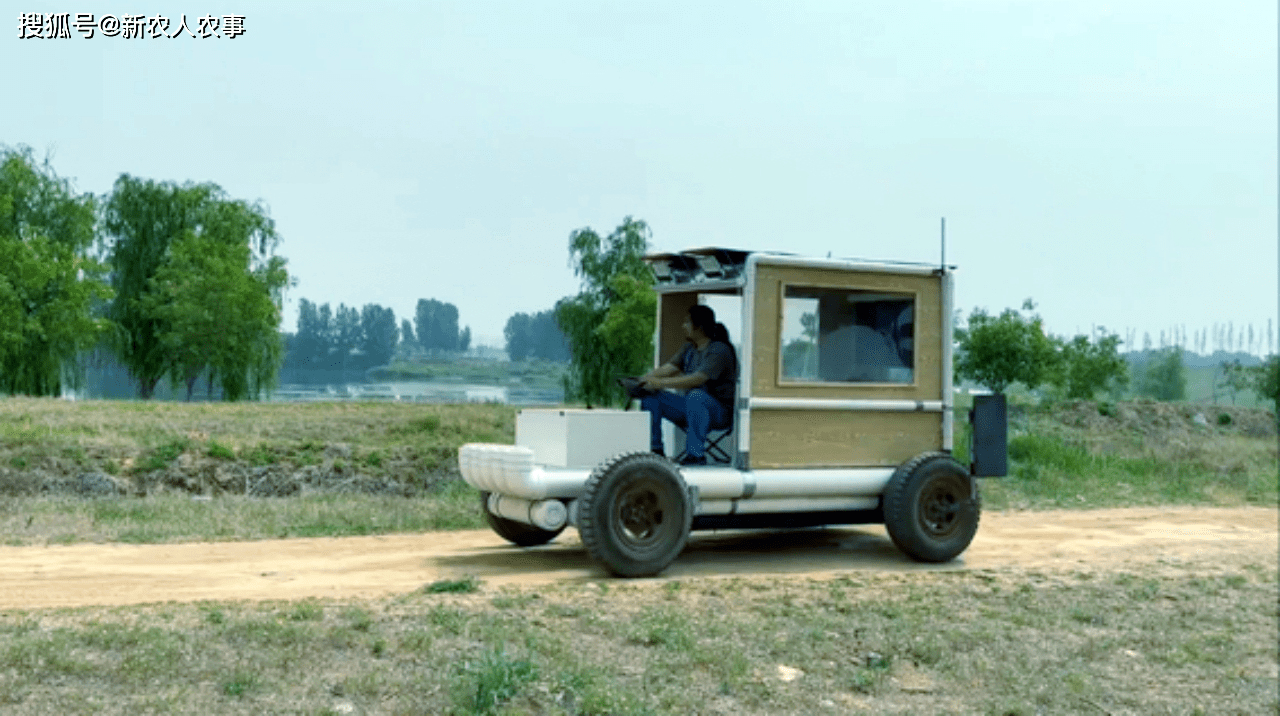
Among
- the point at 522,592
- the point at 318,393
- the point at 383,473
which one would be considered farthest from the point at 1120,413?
the point at 522,592

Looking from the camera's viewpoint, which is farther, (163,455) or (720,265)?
(163,455)

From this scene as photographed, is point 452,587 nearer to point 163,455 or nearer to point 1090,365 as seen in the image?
point 163,455

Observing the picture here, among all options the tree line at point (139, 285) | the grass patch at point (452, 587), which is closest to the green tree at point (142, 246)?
the tree line at point (139, 285)

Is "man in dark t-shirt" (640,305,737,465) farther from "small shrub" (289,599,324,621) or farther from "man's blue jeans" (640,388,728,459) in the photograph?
"small shrub" (289,599,324,621)

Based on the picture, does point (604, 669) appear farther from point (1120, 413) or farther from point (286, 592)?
point (1120, 413)

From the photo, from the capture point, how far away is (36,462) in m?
17.5

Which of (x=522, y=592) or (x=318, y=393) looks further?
(x=318, y=393)

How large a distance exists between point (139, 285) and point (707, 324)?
37.5m

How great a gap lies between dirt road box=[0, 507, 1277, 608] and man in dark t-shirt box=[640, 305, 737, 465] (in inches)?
43.7

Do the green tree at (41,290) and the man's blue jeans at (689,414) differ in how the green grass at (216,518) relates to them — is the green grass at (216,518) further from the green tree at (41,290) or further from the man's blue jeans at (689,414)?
the green tree at (41,290)

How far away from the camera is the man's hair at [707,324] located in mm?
11508

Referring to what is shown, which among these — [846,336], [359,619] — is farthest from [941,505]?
[359,619]

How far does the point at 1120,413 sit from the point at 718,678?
3146cm

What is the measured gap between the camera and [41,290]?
130ft
